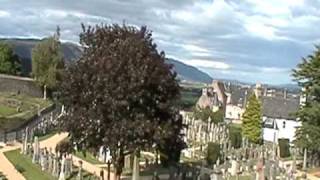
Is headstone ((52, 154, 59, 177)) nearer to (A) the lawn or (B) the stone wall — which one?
(A) the lawn

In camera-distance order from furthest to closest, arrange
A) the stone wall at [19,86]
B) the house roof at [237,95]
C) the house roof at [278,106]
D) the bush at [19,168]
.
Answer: the house roof at [237,95]
the stone wall at [19,86]
the house roof at [278,106]
the bush at [19,168]

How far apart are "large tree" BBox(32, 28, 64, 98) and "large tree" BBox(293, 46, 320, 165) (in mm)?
47954

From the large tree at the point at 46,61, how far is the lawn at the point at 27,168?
1816 inches

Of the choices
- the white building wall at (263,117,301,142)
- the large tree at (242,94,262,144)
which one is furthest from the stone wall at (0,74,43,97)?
the large tree at (242,94,262,144)

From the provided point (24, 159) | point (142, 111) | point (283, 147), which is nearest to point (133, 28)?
point (142, 111)

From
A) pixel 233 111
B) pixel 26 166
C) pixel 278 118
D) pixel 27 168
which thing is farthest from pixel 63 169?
pixel 233 111

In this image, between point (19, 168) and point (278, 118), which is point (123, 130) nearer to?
point (19, 168)

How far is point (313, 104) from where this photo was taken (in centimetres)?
4916

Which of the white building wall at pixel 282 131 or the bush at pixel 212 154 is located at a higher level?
the bush at pixel 212 154

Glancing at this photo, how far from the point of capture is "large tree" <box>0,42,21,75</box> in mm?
106188

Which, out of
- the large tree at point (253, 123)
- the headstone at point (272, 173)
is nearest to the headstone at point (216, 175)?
the headstone at point (272, 173)

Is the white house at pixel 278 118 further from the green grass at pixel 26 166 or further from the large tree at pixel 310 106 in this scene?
the green grass at pixel 26 166

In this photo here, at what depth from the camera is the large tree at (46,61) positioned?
9281 centimetres

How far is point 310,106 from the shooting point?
49.8 metres
